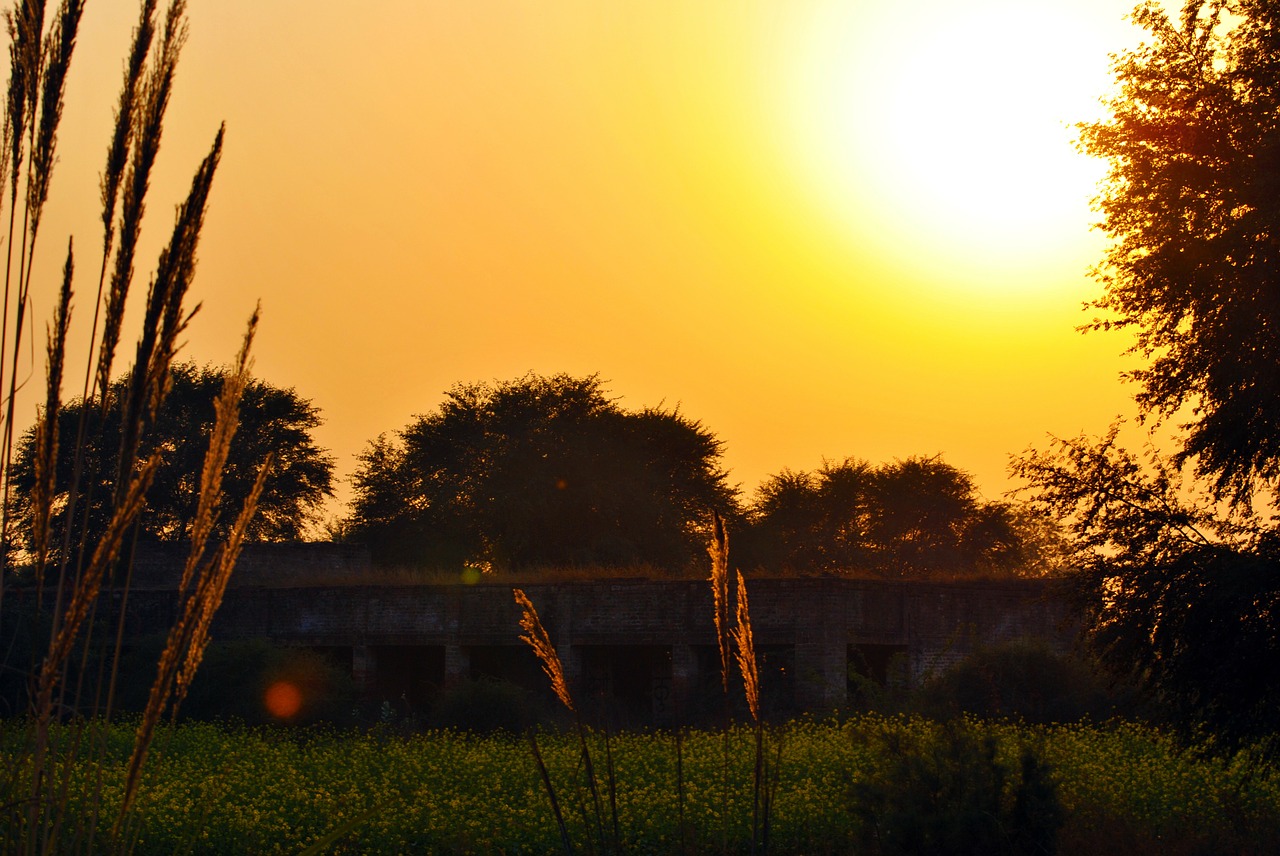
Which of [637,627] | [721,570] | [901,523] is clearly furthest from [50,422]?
[901,523]

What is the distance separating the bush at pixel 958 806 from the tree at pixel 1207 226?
4.07 m

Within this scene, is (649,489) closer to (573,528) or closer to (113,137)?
(573,528)

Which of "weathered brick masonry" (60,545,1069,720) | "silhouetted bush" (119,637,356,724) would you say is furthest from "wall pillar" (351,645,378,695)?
"silhouetted bush" (119,637,356,724)

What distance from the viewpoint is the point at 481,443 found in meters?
52.6

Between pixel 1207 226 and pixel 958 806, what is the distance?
617cm

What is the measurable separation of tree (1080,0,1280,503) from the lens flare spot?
695 inches

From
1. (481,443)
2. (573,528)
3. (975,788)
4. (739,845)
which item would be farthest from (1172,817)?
(481,443)

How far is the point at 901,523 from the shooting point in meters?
59.3

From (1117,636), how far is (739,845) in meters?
4.30

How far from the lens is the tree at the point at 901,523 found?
5812 cm

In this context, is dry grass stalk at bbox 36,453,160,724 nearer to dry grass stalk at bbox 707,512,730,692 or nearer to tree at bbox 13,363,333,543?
dry grass stalk at bbox 707,512,730,692

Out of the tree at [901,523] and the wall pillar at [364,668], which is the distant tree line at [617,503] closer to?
the tree at [901,523]

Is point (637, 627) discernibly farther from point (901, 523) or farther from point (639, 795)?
point (901, 523)

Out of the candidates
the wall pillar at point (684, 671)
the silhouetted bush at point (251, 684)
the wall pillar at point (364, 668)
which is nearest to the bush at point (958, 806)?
the wall pillar at point (684, 671)
